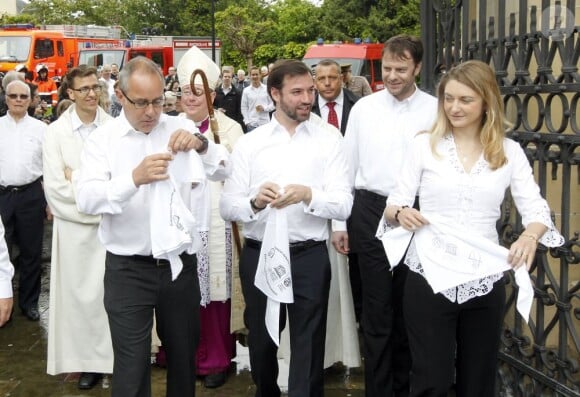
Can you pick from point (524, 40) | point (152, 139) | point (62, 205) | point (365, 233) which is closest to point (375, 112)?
point (365, 233)

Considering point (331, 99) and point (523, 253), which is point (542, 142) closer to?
point (523, 253)

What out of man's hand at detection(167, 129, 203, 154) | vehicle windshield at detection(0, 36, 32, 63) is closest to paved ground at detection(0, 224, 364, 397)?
man's hand at detection(167, 129, 203, 154)

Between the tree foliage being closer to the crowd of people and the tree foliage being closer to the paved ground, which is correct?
the paved ground

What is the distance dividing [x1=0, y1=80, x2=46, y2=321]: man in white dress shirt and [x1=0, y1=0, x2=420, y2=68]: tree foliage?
29.6 m

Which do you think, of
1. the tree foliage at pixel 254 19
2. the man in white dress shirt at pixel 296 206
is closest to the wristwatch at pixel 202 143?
the man in white dress shirt at pixel 296 206

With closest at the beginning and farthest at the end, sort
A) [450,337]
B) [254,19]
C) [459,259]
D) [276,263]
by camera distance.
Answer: [459,259] → [450,337] → [276,263] → [254,19]

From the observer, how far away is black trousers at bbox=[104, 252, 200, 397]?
3.74 meters

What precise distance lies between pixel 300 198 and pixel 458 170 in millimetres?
908

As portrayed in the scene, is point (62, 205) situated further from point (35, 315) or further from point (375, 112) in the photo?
point (375, 112)

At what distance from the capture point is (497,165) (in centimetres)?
339

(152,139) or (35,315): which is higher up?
(152,139)

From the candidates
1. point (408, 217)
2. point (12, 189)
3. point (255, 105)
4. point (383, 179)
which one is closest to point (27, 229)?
point (12, 189)

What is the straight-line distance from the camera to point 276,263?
400cm

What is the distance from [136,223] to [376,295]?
1625 mm
